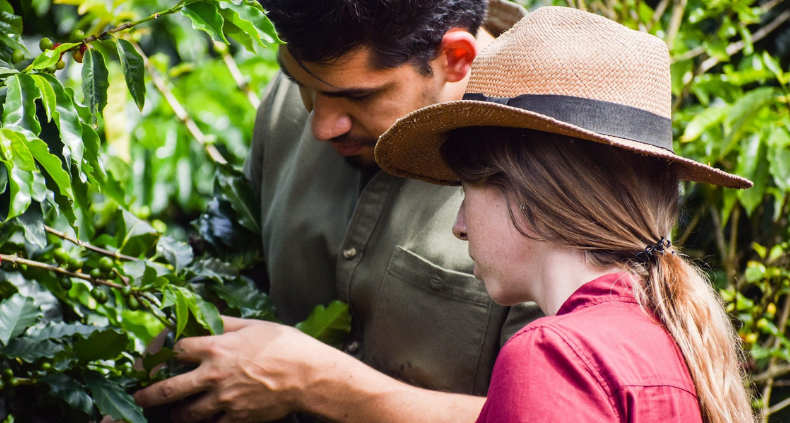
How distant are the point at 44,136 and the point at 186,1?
339mm

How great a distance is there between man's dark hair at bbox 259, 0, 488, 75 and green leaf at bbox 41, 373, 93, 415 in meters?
0.89

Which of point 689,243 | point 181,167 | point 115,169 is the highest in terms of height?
point 115,169

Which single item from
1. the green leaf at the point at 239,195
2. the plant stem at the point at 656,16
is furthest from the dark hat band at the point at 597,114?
the plant stem at the point at 656,16

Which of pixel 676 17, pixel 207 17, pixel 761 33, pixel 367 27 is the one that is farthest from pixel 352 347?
pixel 761 33

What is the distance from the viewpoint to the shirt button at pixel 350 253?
208 centimetres

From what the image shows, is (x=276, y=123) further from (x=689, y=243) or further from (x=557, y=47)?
(x=689, y=243)

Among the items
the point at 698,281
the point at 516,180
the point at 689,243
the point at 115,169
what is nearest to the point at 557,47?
the point at 516,180

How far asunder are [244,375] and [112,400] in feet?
0.91

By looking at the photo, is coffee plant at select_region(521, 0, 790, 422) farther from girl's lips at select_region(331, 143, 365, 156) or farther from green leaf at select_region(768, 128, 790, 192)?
girl's lips at select_region(331, 143, 365, 156)

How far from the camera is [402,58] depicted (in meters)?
1.86

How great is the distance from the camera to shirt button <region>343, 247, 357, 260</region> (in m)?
2.08

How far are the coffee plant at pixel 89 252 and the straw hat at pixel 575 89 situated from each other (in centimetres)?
41

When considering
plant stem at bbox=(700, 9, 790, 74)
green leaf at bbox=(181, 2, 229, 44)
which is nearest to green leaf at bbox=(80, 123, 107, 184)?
green leaf at bbox=(181, 2, 229, 44)

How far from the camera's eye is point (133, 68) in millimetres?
1402
